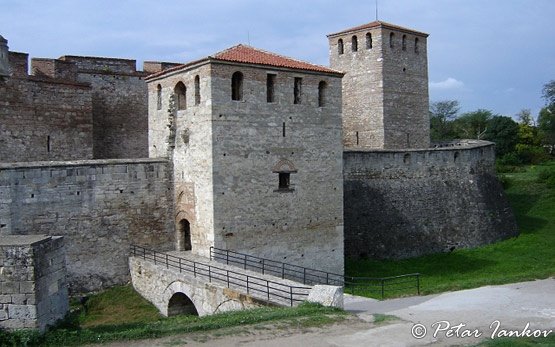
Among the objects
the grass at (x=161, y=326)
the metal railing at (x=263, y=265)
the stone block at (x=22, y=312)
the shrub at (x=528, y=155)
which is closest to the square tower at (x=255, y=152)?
the metal railing at (x=263, y=265)

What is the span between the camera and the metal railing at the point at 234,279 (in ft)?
44.3

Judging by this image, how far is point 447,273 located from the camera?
22.8 m

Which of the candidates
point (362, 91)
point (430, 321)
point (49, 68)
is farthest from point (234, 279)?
point (362, 91)

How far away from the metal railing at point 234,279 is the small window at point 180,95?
16.1ft

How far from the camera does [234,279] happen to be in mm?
15508

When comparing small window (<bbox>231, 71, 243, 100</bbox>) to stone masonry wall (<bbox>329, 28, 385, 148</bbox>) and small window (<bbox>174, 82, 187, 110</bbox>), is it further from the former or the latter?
stone masonry wall (<bbox>329, 28, 385, 148</bbox>)

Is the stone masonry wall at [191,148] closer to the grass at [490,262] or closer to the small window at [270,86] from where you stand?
the small window at [270,86]

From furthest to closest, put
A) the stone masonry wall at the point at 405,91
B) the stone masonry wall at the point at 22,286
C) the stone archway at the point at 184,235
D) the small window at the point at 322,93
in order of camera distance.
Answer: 1. the stone masonry wall at the point at 405,91
2. the small window at the point at 322,93
3. the stone archway at the point at 184,235
4. the stone masonry wall at the point at 22,286

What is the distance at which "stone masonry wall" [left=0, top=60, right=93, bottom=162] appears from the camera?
71.1 feet

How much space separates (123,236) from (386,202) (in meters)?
12.1

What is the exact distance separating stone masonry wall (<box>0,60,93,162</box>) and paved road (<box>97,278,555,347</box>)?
46.0 feet

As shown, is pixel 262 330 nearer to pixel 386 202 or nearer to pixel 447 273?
pixel 447 273

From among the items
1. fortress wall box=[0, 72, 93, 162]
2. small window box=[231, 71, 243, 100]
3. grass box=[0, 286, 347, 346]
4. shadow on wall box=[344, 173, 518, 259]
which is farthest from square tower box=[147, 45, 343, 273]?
grass box=[0, 286, 347, 346]

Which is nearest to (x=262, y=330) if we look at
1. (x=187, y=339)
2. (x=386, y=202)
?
(x=187, y=339)
